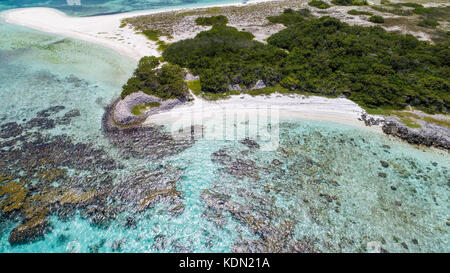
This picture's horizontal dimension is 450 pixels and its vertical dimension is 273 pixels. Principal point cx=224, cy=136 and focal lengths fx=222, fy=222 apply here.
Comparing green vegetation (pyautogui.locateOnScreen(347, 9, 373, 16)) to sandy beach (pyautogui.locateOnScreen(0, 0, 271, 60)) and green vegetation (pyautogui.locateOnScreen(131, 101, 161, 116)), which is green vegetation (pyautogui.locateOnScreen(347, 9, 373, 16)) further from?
green vegetation (pyautogui.locateOnScreen(131, 101, 161, 116))

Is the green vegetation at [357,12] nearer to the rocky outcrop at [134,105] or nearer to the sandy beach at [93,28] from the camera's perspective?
the sandy beach at [93,28]

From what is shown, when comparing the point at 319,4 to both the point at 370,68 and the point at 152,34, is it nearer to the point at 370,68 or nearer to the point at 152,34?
the point at 370,68

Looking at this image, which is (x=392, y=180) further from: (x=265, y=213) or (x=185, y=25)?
(x=185, y=25)

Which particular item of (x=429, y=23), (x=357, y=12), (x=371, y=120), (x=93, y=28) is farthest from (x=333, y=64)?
(x=93, y=28)

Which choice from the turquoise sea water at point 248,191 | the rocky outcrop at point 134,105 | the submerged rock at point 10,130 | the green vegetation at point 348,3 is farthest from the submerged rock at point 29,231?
the green vegetation at point 348,3

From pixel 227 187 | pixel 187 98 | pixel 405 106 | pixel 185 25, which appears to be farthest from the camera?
pixel 185 25
